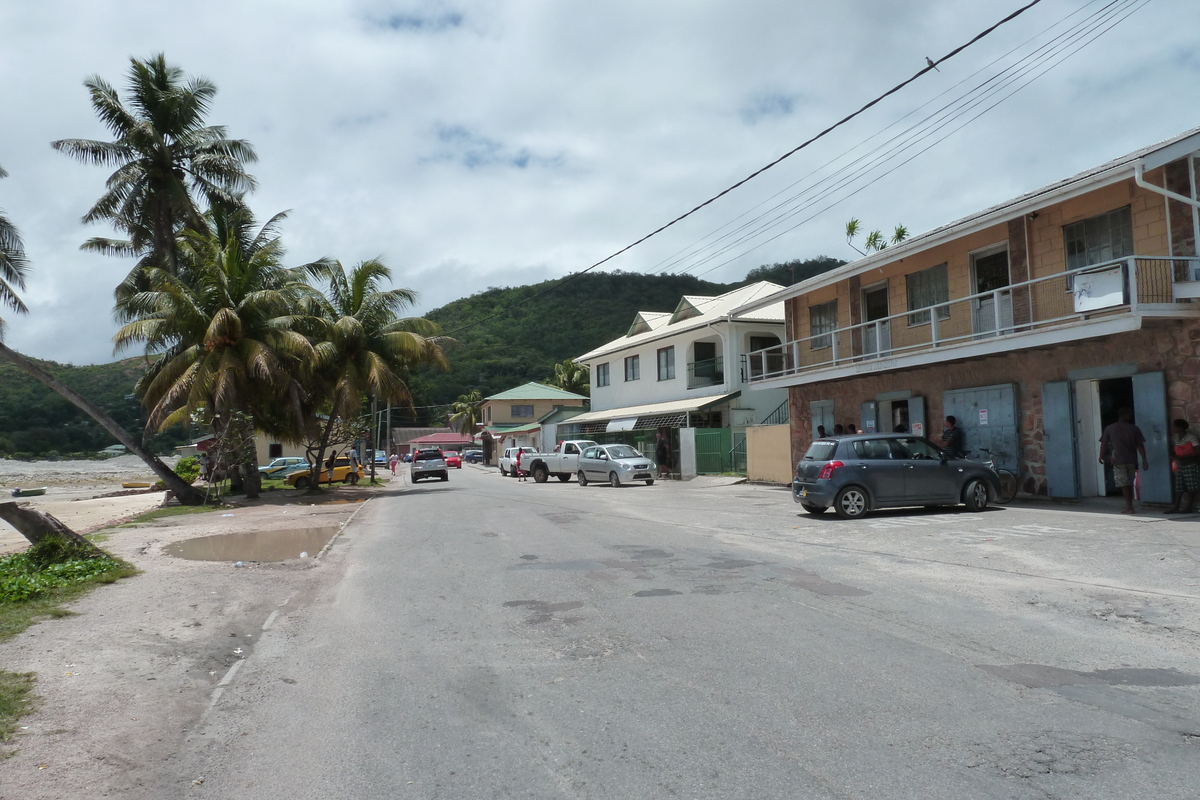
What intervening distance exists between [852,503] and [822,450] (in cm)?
111

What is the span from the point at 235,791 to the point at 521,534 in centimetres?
1042

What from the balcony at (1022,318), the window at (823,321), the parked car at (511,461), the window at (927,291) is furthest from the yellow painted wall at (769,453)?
the parked car at (511,461)

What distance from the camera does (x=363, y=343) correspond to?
101 feet

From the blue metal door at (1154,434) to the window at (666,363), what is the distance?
Answer: 2262 cm

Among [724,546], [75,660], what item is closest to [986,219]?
[724,546]

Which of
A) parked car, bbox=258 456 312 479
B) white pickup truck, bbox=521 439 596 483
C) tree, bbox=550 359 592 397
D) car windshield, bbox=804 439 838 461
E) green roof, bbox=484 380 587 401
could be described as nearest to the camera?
car windshield, bbox=804 439 838 461

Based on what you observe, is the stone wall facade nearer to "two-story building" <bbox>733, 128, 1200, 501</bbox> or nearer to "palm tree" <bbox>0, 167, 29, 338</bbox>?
"two-story building" <bbox>733, 128, 1200, 501</bbox>

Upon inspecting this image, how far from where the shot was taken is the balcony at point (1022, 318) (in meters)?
14.2

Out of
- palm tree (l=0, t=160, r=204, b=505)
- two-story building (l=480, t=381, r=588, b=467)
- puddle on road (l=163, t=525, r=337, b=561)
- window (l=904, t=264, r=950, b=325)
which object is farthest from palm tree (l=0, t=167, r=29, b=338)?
two-story building (l=480, t=381, r=588, b=467)

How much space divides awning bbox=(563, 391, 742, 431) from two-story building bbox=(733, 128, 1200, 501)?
8.09m

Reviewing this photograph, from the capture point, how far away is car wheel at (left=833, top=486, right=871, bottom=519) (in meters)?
15.3

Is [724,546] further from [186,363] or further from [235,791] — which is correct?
[186,363]

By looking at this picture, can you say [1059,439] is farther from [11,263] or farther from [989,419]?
[11,263]

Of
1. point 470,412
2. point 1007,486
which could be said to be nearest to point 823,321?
point 1007,486
